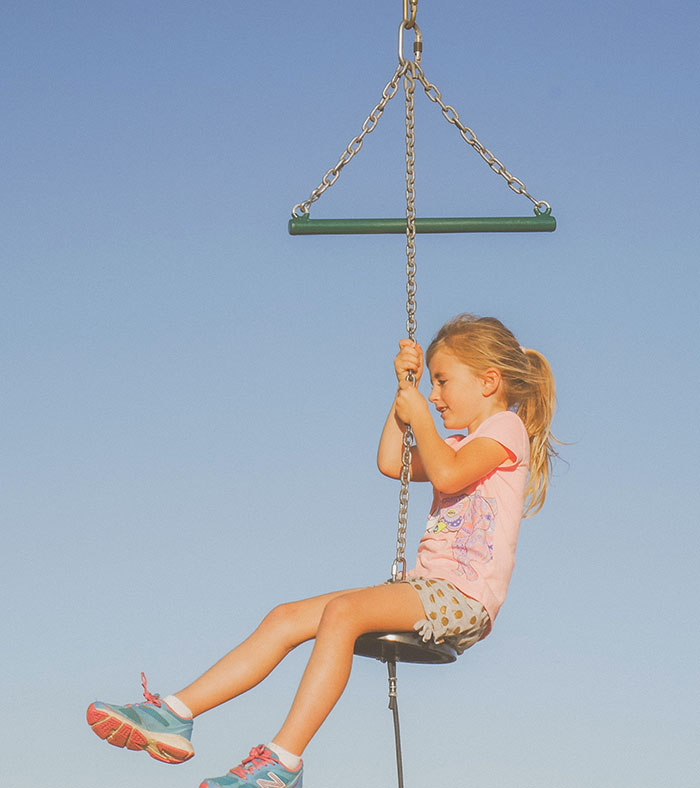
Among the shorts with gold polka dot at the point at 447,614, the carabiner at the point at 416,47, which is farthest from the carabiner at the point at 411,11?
the shorts with gold polka dot at the point at 447,614

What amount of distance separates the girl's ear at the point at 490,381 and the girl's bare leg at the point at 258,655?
3.72 feet

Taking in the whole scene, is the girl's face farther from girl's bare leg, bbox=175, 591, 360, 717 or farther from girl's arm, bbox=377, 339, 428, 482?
girl's bare leg, bbox=175, 591, 360, 717

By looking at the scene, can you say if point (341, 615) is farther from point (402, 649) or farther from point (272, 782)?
point (272, 782)

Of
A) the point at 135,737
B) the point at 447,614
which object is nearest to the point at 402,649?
the point at 447,614

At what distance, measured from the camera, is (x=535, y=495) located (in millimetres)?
6812

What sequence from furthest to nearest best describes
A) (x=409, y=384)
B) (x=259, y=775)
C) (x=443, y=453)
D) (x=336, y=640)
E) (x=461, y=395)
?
(x=461, y=395)
(x=409, y=384)
(x=443, y=453)
(x=336, y=640)
(x=259, y=775)

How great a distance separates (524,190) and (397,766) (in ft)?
8.41

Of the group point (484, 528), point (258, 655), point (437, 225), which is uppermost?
point (437, 225)

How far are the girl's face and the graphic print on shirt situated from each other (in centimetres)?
36

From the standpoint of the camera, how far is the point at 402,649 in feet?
20.4

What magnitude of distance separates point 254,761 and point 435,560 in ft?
3.96

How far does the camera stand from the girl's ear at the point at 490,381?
6.79 meters

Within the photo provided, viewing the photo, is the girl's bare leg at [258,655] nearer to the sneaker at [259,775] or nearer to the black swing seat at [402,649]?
the black swing seat at [402,649]

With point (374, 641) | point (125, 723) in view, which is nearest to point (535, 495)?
point (374, 641)
